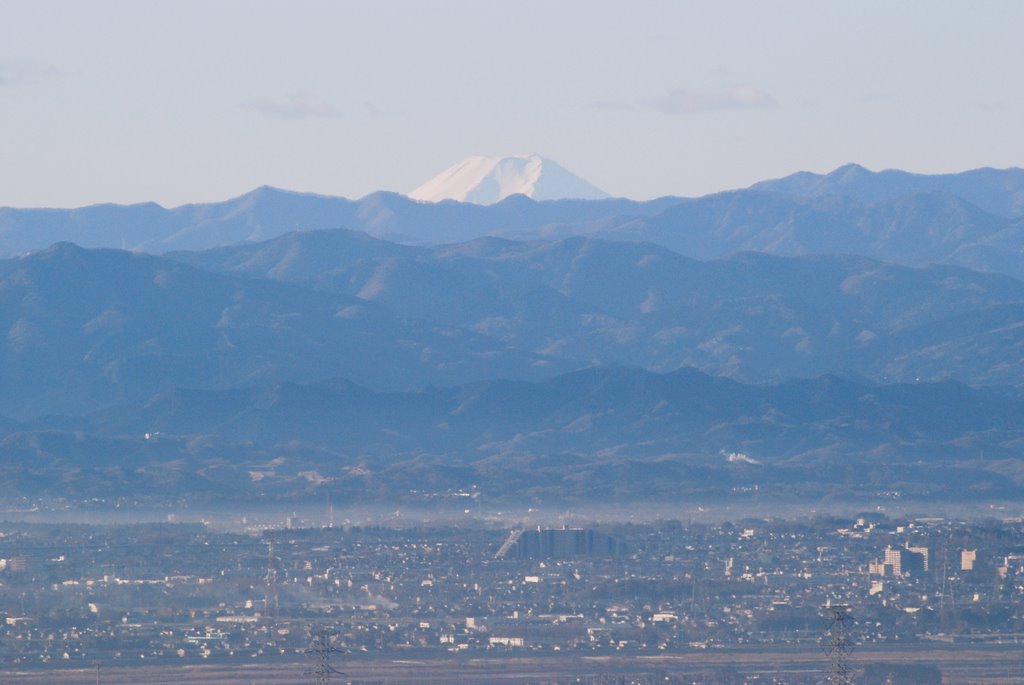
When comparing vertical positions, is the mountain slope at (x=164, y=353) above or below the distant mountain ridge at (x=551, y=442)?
above

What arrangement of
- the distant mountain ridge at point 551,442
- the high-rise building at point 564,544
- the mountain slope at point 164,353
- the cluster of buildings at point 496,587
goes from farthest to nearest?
1. the mountain slope at point 164,353
2. the distant mountain ridge at point 551,442
3. the high-rise building at point 564,544
4. the cluster of buildings at point 496,587

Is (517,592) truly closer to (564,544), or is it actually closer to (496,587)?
(496,587)

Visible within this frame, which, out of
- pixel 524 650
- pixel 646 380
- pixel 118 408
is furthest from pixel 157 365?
pixel 524 650

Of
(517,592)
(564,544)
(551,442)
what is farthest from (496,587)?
(551,442)

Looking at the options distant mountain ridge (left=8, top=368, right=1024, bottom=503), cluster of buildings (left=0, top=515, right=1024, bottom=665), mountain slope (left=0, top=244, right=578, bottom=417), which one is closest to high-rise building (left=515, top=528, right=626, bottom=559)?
cluster of buildings (left=0, top=515, right=1024, bottom=665)

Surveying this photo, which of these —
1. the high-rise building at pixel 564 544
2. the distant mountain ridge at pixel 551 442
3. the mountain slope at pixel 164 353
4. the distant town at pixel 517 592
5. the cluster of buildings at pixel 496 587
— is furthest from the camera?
the mountain slope at pixel 164 353

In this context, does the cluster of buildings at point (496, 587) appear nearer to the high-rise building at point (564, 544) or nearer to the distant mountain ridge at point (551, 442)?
the high-rise building at point (564, 544)

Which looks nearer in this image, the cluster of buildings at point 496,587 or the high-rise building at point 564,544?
the cluster of buildings at point 496,587

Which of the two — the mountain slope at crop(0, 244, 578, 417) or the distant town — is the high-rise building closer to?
the distant town

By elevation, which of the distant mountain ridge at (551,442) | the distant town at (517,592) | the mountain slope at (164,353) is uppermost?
the mountain slope at (164,353)

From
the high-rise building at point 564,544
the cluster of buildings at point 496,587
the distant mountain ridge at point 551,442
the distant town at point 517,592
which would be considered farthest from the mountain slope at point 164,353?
the high-rise building at point 564,544

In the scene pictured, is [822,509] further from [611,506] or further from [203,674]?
[203,674]
